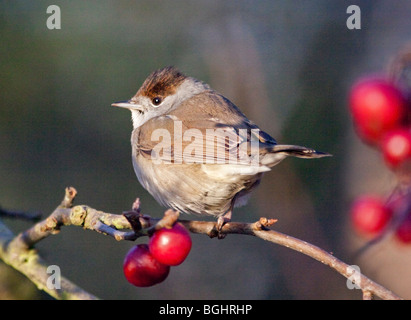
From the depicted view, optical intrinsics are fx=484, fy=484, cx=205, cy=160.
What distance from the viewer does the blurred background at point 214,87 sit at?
181 inches

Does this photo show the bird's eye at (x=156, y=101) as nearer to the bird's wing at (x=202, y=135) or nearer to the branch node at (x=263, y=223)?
the bird's wing at (x=202, y=135)

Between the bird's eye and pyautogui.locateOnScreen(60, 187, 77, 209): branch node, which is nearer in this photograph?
pyautogui.locateOnScreen(60, 187, 77, 209): branch node

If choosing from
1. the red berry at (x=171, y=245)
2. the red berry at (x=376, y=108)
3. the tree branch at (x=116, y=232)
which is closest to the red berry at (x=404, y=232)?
the tree branch at (x=116, y=232)

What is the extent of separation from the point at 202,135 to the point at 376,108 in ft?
5.52

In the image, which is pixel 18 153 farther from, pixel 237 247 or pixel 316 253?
pixel 316 253

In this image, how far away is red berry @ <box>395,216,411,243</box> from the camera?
2.16 m

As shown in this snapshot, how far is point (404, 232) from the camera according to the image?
2188 millimetres

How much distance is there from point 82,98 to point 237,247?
2.75 metres

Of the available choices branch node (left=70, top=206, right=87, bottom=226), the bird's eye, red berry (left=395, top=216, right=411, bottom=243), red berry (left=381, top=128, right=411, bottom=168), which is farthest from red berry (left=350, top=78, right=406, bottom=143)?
the bird's eye

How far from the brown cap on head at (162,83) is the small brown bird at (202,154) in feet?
0.51

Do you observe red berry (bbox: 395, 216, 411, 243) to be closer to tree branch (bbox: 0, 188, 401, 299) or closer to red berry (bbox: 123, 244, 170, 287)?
tree branch (bbox: 0, 188, 401, 299)

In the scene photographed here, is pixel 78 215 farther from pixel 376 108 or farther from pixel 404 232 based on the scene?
pixel 404 232

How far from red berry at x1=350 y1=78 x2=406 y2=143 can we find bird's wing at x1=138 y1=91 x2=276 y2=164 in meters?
1.02

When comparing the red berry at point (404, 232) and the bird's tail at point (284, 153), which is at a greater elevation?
the bird's tail at point (284, 153)
